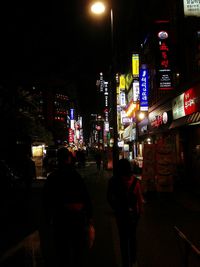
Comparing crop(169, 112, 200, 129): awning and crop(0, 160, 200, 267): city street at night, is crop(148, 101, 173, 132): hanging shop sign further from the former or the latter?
crop(0, 160, 200, 267): city street at night

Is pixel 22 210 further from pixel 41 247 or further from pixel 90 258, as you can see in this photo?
pixel 90 258

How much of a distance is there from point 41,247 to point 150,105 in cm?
2307

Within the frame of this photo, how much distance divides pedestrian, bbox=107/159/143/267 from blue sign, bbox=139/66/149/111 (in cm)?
2267

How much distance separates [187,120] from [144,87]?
11.7 meters

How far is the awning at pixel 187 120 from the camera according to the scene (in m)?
16.1

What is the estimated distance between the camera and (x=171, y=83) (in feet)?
64.1

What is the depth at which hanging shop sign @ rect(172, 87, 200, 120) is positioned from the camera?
54.8 feet

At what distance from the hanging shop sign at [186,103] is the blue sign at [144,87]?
7682mm

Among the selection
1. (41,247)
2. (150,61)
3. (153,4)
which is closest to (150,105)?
(150,61)

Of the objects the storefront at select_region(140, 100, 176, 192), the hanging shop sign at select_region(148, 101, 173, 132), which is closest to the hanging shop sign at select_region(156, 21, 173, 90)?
the hanging shop sign at select_region(148, 101, 173, 132)

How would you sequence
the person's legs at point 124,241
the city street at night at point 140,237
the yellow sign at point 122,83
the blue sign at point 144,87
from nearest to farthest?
the person's legs at point 124,241
the city street at night at point 140,237
the blue sign at point 144,87
the yellow sign at point 122,83

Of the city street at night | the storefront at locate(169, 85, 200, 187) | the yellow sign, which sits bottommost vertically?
the city street at night

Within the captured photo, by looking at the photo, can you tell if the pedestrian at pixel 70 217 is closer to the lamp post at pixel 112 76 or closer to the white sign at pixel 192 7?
the lamp post at pixel 112 76

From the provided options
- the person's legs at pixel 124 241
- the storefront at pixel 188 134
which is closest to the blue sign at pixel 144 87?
the storefront at pixel 188 134
